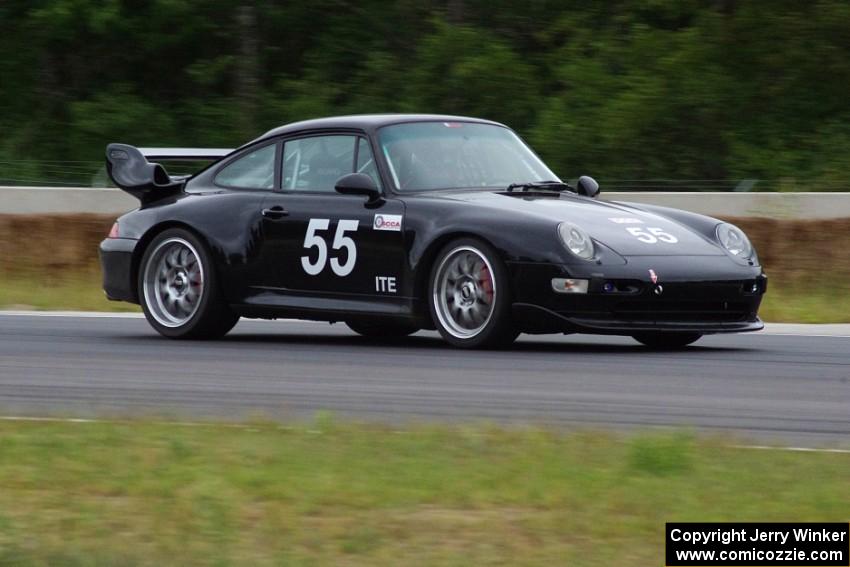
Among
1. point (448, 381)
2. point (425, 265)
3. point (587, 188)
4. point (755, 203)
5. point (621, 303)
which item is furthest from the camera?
point (755, 203)

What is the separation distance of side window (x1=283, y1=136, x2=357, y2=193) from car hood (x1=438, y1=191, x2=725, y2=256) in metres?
0.82

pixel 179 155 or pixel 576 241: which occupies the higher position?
pixel 179 155

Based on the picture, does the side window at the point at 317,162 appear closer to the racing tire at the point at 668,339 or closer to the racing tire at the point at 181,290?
the racing tire at the point at 181,290

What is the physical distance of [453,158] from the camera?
9.92 metres

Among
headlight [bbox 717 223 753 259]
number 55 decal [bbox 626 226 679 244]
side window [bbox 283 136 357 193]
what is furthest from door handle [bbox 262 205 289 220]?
headlight [bbox 717 223 753 259]

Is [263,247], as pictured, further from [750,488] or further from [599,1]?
[599,1]

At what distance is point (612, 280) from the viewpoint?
28.5 feet

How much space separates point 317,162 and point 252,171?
1.81 ft

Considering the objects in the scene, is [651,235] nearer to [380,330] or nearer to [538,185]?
[538,185]

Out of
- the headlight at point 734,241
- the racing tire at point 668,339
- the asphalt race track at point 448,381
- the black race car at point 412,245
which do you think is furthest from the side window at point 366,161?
the headlight at point 734,241

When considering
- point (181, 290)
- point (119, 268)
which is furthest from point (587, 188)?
point (119, 268)

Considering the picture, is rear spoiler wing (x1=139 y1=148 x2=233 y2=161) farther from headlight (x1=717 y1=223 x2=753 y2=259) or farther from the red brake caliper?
headlight (x1=717 y1=223 x2=753 y2=259)

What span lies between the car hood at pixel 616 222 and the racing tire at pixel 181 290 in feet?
5.78

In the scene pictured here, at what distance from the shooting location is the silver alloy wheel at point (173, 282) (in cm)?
1027
